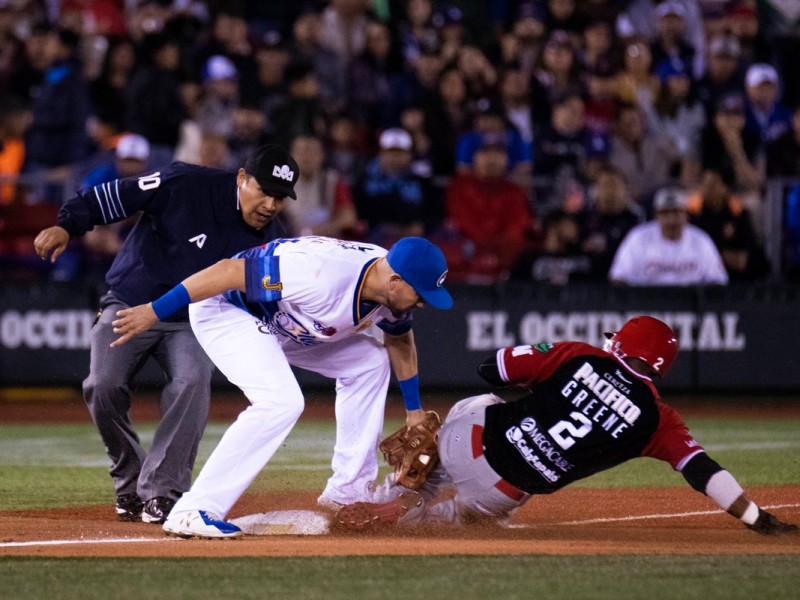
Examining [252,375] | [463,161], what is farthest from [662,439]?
[463,161]

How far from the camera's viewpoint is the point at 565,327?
1364 centimetres

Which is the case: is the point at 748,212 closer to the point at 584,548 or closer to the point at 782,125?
the point at 782,125

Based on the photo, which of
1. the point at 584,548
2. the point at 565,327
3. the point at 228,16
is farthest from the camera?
the point at 228,16

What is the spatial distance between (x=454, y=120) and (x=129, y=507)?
28.9 ft

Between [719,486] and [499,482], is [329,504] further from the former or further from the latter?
[719,486]

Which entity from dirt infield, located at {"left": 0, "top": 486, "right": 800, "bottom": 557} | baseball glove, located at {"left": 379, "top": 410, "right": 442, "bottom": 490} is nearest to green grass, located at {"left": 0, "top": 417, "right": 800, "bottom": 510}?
dirt infield, located at {"left": 0, "top": 486, "right": 800, "bottom": 557}

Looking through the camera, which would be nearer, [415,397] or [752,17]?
[415,397]

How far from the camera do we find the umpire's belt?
6.71 metres

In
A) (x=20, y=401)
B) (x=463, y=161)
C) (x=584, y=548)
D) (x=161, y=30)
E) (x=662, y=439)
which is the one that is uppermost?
(x=161, y=30)

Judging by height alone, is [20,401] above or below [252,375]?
below

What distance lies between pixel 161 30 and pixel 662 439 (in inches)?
410

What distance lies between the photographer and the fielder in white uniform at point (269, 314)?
6.32 m

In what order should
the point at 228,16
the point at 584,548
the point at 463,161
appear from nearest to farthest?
the point at 584,548, the point at 463,161, the point at 228,16

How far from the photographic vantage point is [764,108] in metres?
15.0
